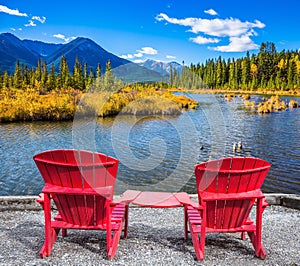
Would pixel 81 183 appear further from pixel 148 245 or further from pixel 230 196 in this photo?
pixel 230 196

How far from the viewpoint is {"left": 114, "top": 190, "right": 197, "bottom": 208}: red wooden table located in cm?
392

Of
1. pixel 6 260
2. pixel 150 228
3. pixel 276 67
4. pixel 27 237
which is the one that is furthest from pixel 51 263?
pixel 276 67

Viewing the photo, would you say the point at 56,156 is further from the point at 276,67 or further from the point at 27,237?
the point at 276,67

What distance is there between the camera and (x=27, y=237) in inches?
173

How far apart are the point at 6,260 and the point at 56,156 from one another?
46.4 inches

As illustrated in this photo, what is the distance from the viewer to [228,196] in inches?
142

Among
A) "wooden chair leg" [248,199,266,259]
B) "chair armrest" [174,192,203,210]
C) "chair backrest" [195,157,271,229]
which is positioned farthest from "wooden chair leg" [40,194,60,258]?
"wooden chair leg" [248,199,266,259]

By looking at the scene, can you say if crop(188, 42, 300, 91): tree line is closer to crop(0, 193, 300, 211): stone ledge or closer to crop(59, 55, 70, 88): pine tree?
crop(59, 55, 70, 88): pine tree

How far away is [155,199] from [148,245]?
0.53 metres

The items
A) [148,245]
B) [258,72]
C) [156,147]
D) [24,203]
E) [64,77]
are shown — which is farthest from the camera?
[258,72]

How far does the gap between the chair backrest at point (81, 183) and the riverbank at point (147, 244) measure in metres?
0.42

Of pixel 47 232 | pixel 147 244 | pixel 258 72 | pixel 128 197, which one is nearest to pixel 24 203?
pixel 47 232

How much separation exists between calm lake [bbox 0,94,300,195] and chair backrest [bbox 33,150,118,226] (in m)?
3.12

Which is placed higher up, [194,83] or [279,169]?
[194,83]
